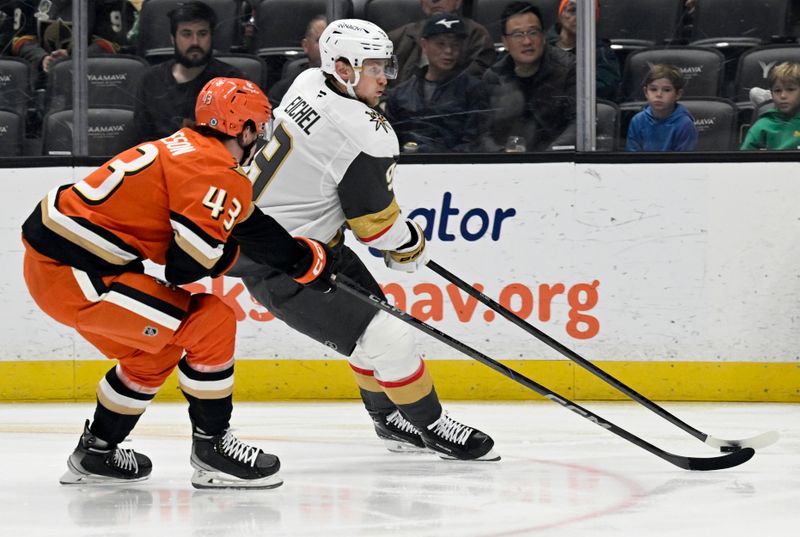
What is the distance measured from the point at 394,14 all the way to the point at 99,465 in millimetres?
2663


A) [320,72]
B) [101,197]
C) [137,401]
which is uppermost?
[320,72]

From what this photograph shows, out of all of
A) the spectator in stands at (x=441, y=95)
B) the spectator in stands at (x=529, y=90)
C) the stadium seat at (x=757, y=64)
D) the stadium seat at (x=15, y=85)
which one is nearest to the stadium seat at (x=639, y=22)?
the spectator in stands at (x=529, y=90)

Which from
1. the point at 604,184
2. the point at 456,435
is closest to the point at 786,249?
the point at 604,184

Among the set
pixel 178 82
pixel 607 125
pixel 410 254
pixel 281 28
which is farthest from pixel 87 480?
pixel 607 125

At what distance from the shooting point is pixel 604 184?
531 centimetres

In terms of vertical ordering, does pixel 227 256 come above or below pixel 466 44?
below

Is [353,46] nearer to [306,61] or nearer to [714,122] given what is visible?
[306,61]

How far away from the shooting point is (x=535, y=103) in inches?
213

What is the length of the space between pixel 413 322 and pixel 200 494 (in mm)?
765

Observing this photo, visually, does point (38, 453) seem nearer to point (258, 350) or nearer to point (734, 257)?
point (258, 350)

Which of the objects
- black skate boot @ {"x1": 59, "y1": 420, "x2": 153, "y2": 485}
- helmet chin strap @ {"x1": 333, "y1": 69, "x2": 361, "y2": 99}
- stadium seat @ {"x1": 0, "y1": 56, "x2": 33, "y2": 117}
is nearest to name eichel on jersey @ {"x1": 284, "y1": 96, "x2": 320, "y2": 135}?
helmet chin strap @ {"x1": 333, "y1": 69, "x2": 361, "y2": 99}

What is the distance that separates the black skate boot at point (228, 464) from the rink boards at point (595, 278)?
77.3 inches

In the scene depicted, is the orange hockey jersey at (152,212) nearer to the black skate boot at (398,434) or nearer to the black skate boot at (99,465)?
the black skate boot at (99,465)

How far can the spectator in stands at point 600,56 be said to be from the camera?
5352 mm
